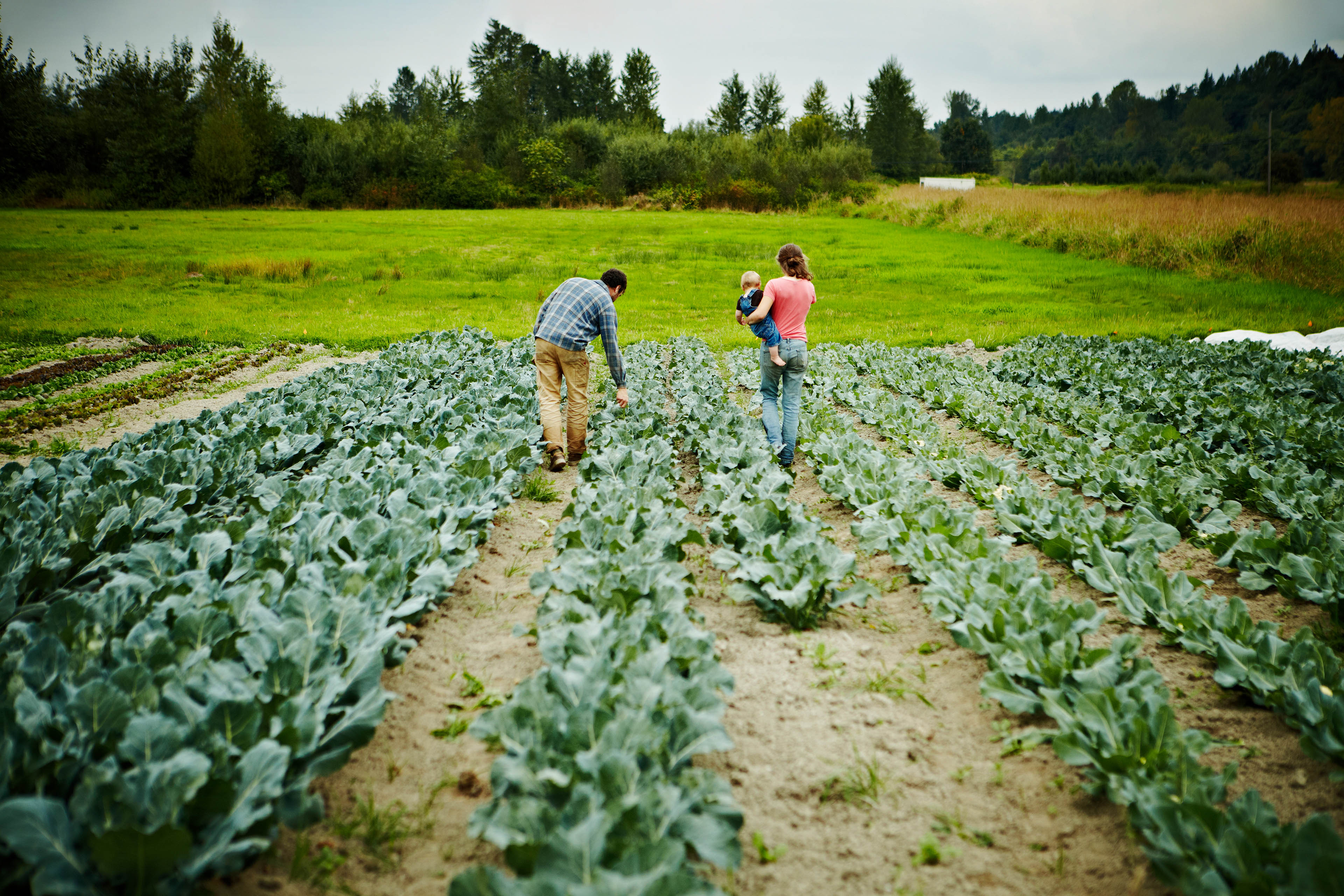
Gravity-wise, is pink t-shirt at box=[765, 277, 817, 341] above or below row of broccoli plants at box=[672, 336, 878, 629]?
above

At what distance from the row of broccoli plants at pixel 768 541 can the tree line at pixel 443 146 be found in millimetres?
44504

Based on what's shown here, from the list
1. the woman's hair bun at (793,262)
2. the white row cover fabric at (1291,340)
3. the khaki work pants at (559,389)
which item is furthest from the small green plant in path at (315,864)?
the white row cover fabric at (1291,340)

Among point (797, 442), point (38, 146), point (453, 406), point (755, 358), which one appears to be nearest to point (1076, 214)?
point (755, 358)

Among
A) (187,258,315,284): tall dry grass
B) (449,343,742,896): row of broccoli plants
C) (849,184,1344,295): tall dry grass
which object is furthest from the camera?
(187,258,315,284): tall dry grass

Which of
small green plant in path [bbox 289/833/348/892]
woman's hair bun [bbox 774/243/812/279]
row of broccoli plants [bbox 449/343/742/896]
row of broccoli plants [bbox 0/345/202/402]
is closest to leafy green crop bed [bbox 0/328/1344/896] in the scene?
row of broccoli plants [bbox 449/343/742/896]

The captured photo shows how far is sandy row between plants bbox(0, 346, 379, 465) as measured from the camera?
8172 mm

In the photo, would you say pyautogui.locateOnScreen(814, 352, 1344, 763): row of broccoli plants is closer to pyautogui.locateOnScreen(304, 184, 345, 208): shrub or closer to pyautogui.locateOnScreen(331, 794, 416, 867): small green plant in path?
pyautogui.locateOnScreen(331, 794, 416, 867): small green plant in path

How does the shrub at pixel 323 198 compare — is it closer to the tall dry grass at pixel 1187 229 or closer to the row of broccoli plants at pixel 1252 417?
the tall dry grass at pixel 1187 229

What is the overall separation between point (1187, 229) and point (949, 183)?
113 feet

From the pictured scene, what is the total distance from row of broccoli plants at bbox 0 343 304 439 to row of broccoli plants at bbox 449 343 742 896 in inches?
344

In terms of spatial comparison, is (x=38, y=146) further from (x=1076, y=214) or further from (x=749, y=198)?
(x=1076, y=214)

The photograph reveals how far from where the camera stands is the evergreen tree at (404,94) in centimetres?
9788

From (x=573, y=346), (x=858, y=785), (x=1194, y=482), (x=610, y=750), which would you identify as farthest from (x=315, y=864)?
(x=1194, y=482)

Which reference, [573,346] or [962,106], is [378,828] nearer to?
[573,346]
